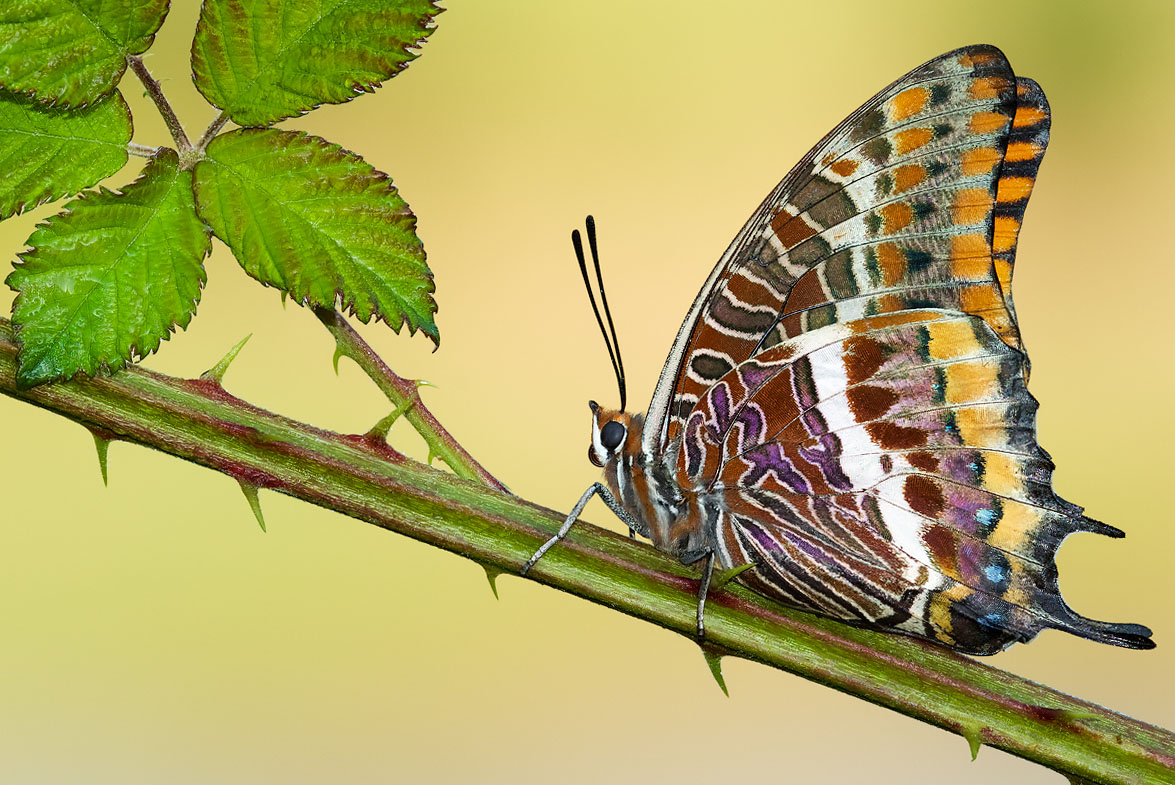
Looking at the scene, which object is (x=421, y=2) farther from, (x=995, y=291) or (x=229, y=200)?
(x=995, y=291)

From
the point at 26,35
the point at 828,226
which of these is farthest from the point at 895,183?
the point at 26,35

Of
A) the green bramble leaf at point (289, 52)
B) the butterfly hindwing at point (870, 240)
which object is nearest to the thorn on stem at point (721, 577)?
the butterfly hindwing at point (870, 240)

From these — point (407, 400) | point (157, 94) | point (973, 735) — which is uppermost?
point (157, 94)

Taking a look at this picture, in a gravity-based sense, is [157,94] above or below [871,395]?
above

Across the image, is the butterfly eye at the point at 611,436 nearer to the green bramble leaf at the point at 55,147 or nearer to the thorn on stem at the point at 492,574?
the thorn on stem at the point at 492,574

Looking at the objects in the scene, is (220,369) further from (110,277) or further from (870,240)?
(870,240)

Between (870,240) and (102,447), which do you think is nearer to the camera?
(102,447)

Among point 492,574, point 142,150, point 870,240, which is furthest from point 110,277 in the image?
point 870,240
